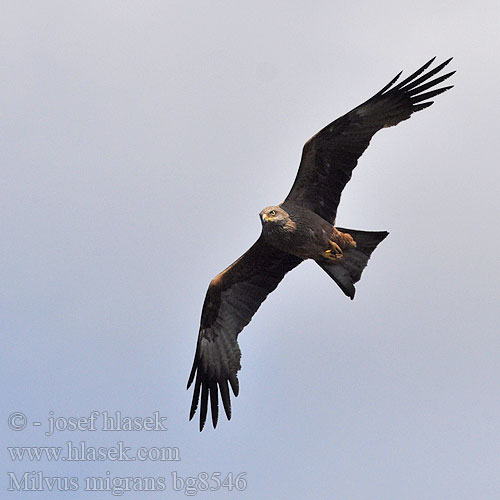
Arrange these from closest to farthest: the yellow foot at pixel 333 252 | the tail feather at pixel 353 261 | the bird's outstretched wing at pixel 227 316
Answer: the yellow foot at pixel 333 252 → the tail feather at pixel 353 261 → the bird's outstretched wing at pixel 227 316

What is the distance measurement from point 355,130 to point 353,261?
168cm

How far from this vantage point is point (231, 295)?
46.5ft

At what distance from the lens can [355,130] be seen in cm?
1255

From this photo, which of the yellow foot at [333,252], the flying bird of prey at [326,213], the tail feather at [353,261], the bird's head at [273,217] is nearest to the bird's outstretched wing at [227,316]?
the flying bird of prey at [326,213]

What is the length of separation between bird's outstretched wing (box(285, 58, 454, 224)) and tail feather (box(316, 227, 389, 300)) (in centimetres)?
72

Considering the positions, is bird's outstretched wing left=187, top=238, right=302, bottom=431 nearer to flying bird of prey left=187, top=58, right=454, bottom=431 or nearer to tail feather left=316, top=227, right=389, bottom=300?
flying bird of prey left=187, top=58, right=454, bottom=431

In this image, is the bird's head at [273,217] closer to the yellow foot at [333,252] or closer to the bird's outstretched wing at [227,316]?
the yellow foot at [333,252]

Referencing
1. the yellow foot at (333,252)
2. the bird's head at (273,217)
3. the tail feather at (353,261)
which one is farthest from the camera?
the tail feather at (353,261)

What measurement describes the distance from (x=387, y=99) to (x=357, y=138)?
0.60m

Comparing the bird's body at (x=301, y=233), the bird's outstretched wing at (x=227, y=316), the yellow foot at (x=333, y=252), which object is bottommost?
the bird's outstretched wing at (x=227, y=316)

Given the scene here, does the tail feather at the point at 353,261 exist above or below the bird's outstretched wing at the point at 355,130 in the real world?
below

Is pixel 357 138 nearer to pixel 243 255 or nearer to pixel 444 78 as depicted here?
pixel 444 78

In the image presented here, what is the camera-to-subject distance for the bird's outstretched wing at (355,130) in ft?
40.8

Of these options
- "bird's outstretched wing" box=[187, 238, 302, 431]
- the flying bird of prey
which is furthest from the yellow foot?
"bird's outstretched wing" box=[187, 238, 302, 431]
